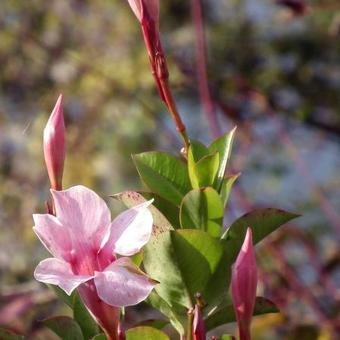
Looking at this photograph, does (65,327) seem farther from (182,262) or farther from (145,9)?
(145,9)

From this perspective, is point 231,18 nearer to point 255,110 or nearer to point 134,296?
point 255,110

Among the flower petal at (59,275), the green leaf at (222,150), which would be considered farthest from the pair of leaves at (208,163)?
the flower petal at (59,275)

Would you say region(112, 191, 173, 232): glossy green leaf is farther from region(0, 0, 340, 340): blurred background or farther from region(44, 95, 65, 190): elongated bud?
region(0, 0, 340, 340): blurred background

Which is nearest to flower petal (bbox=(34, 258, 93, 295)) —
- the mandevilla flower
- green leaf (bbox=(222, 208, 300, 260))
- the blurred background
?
the mandevilla flower

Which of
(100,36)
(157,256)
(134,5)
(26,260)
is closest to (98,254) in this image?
(157,256)

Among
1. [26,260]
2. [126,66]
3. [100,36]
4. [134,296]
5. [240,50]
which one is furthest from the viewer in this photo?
[100,36]

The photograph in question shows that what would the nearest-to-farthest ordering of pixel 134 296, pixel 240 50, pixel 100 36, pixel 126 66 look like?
1. pixel 134 296
2. pixel 126 66
3. pixel 240 50
4. pixel 100 36
